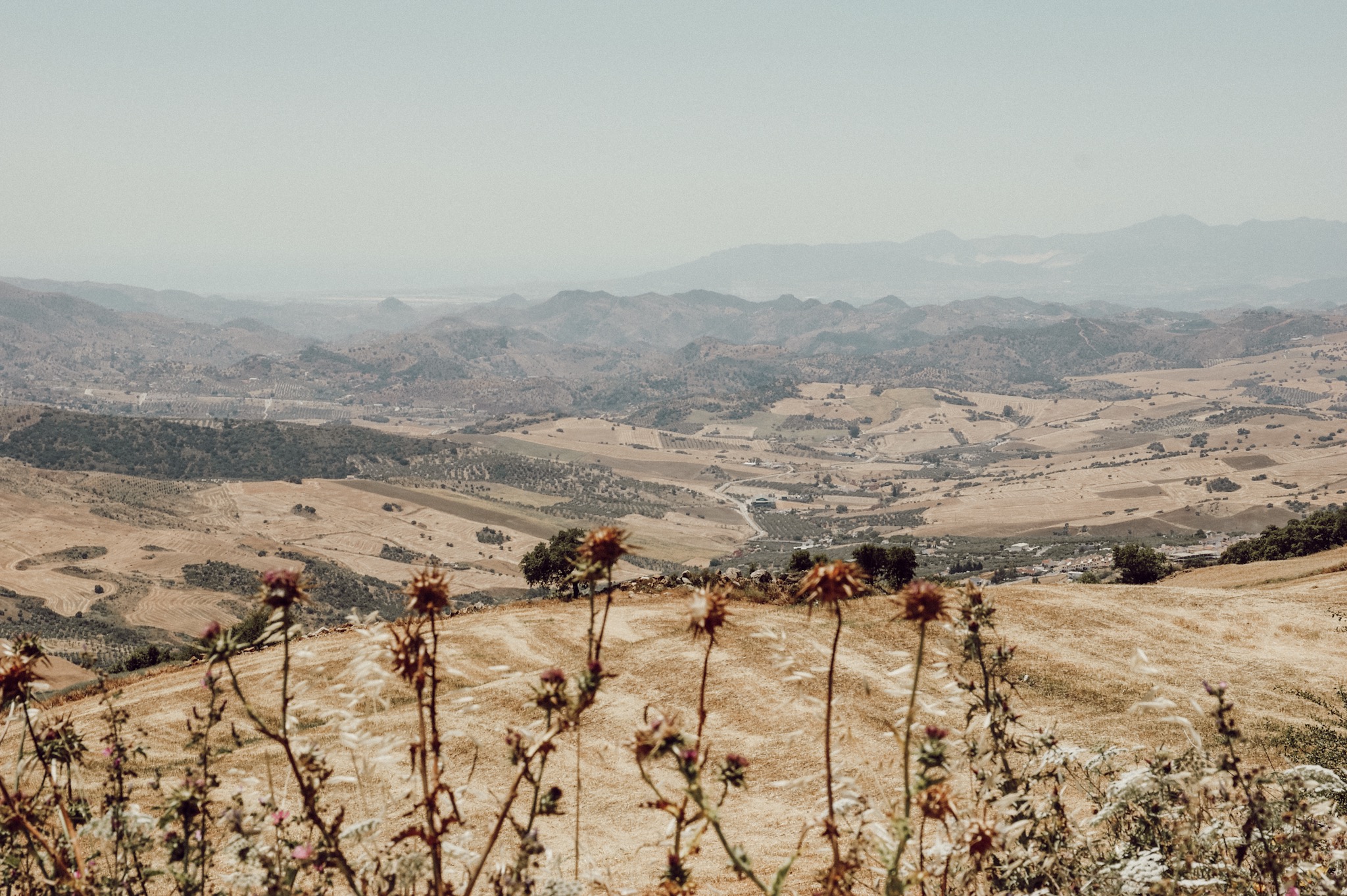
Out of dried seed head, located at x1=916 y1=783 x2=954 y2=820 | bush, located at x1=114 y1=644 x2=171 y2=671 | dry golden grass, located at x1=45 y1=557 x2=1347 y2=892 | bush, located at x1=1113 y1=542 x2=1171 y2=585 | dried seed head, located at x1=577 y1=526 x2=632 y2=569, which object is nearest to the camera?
dried seed head, located at x1=577 y1=526 x2=632 y2=569

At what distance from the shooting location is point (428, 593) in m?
4.04

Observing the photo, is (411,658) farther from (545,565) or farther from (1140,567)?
(1140,567)

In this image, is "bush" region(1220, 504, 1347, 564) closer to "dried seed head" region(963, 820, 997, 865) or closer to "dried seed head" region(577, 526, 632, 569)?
"dried seed head" region(963, 820, 997, 865)

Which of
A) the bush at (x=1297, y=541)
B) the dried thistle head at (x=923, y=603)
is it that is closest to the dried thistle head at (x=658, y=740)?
the dried thistle head at (x=923, y=603)

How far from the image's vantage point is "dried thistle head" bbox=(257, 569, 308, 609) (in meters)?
3.95

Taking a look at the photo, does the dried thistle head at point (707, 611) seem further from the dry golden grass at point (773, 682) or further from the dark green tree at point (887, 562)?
the dark green tree at point (887, 562)

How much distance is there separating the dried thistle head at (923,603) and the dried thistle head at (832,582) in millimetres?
217

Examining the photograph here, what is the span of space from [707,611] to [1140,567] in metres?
56.0

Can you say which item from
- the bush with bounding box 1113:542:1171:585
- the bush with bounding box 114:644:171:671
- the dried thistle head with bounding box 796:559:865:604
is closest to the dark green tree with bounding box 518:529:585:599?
the bush with bounding box 114:644:171:671

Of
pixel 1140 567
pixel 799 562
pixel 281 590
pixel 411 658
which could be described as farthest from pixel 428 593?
pixel 1140 567

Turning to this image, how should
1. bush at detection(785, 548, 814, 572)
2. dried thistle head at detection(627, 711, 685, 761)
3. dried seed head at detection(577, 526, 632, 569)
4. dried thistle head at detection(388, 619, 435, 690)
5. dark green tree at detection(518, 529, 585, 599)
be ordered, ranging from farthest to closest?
dark green tree at detection(518, 529, 585, 599) < bush at detection(785, 548, 814, 572) < dried seed head at detection(577, 526, 632, 569) < dried thistle head at detection(388, 619, 435, 690) < dried thistle head at detection(627, 711, 685, 761)

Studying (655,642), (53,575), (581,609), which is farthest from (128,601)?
(655,642)

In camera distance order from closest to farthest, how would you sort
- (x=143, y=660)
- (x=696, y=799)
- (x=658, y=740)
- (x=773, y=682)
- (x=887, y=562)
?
(x=696, y=799) → (x=658, y=740) → (x=773, y=682) → (x=143, y=660) → (x=887, y=562)

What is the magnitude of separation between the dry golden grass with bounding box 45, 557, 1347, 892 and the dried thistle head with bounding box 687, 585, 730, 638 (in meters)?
8.19
